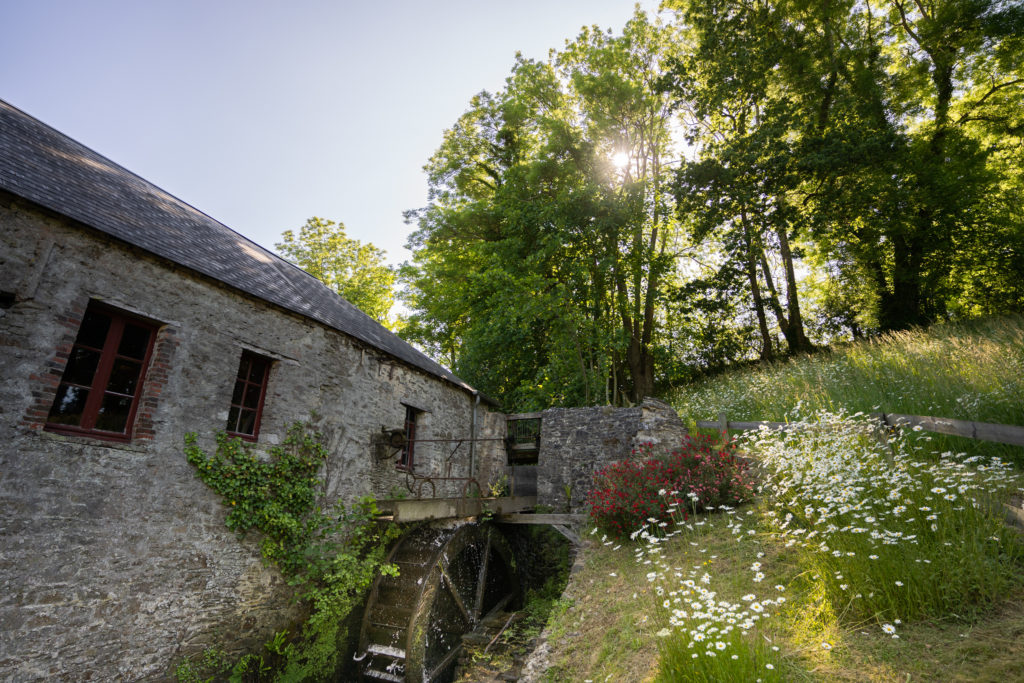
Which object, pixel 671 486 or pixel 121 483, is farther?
pixel 671 486

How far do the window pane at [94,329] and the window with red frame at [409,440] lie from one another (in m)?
5.16

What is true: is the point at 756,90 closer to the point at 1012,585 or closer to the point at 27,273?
the point at 1012,585

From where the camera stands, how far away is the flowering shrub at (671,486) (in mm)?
6215

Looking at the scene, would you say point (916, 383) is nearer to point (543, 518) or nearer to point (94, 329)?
point (543, 518)

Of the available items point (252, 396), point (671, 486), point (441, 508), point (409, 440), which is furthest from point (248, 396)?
point (671, 486)

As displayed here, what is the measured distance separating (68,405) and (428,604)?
5867 millimetres

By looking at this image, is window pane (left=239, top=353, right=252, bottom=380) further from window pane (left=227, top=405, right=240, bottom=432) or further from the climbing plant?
the climbing plant

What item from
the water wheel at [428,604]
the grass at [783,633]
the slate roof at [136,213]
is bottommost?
the water wheel at [428,604]

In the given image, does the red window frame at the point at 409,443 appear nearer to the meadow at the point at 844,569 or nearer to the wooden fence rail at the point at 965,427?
the meadow at the point at 844,569

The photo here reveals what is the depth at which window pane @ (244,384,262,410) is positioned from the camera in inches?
263

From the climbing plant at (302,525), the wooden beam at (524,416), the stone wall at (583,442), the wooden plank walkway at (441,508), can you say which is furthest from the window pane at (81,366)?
the wooden beam at (524,416)

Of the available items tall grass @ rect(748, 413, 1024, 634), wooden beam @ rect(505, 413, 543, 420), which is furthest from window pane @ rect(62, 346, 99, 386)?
wooden beam @ rect(505, 413, 543, 420)

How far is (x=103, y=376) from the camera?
5.22m

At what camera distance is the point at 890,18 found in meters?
13.4
